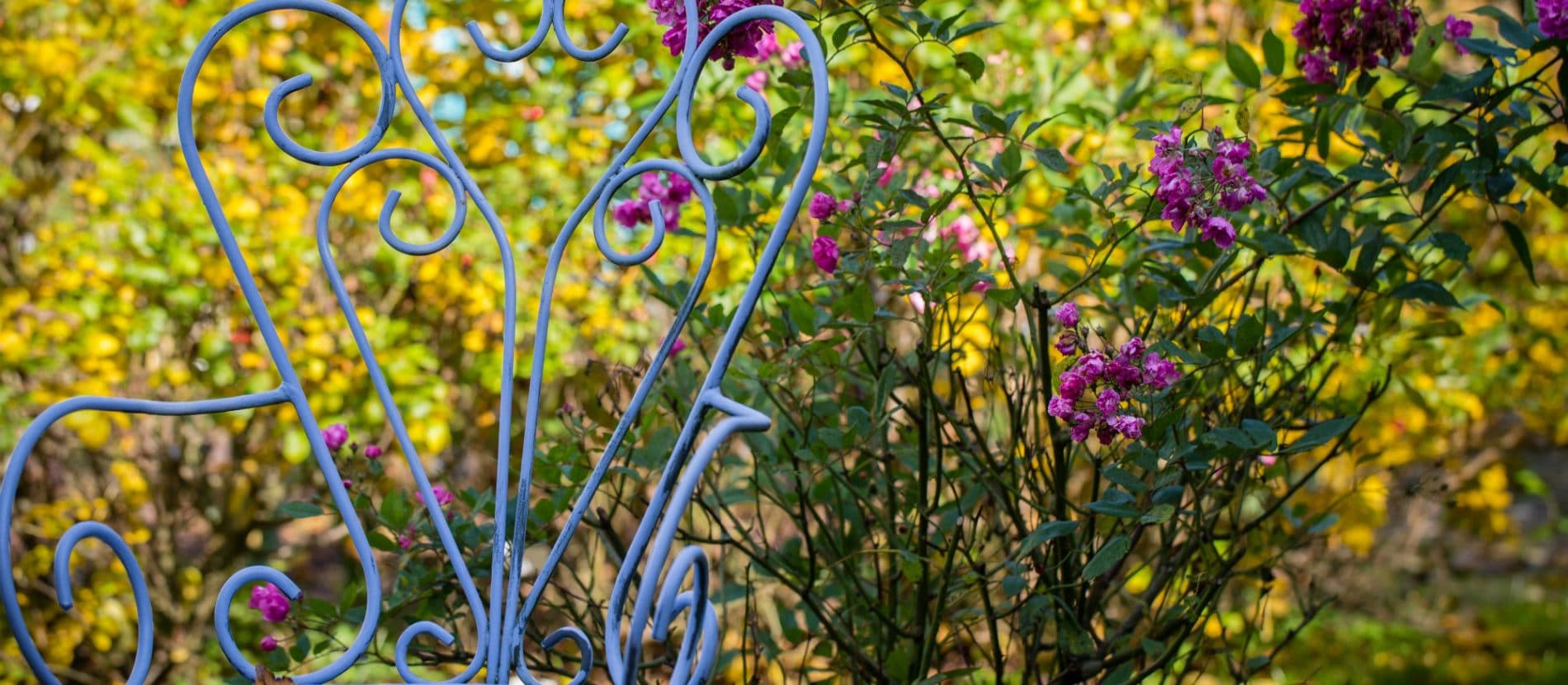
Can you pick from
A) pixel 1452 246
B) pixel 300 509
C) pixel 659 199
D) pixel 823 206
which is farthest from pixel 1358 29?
pixel 300 509

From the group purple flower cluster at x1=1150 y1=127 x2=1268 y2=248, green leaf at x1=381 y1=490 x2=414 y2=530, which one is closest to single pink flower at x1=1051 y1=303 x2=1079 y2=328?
purple flower cluster at x1=1150 y1=127 x2=1268 y2=248

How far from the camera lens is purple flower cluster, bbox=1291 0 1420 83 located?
133cm

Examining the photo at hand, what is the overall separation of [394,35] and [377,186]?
1.81 metres

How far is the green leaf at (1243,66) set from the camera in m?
1.48

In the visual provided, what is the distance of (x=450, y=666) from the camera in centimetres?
188

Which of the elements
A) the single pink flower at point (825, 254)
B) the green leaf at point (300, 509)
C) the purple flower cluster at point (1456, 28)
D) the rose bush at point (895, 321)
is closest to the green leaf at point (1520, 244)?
the rose bush at point (895, 321)

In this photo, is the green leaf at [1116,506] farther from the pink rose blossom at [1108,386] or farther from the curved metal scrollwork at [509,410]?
the curved metal scrollwork at [509,410]

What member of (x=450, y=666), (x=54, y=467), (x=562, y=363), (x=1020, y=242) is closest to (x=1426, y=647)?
(x=1020, y=242)

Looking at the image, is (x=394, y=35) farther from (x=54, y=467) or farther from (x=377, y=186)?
(x=54, y=467)

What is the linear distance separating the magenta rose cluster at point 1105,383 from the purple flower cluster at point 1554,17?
523mm

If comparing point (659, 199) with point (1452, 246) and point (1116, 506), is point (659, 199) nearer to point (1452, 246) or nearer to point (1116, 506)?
point (1116, 506)

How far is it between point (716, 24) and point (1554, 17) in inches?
32.8

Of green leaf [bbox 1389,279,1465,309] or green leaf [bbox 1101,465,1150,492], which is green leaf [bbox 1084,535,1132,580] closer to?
green leaf [bbox 1101,465,1150,492]

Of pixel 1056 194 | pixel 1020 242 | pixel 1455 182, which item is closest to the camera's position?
pixel 1455 182
